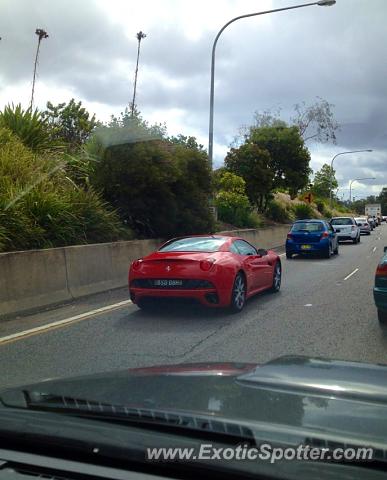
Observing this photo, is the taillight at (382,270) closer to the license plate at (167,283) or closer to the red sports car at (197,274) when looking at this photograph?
the red sports car at (197,274)

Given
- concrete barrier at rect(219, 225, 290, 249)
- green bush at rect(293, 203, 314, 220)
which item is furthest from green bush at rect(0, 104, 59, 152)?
green bush at rect(293, 203, 314, 220)

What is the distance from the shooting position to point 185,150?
695 inches

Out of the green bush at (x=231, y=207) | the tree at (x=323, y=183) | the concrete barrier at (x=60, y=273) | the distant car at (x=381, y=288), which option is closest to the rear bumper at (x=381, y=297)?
the distant car at (x=381, y=288)

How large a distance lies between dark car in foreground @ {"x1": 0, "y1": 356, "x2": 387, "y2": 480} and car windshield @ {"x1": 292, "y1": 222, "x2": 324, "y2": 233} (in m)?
18.7

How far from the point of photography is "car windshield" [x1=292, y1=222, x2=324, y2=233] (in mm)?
→ 21500

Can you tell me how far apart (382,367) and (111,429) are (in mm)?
1968

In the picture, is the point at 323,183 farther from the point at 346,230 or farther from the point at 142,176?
the point at 142,176

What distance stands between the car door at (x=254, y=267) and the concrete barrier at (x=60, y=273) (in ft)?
10.7

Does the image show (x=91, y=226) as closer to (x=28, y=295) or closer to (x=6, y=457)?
(x=28, y=295)

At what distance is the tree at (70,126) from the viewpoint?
58.3 ft

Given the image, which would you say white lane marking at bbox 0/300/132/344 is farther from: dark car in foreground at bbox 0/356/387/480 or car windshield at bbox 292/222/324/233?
car windshield at bbox 292/222/324/233

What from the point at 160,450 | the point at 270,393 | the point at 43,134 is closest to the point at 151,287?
the point at 270,393

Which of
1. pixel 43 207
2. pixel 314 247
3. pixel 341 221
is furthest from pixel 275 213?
pixel 43 207

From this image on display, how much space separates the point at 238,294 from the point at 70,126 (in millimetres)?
19245
